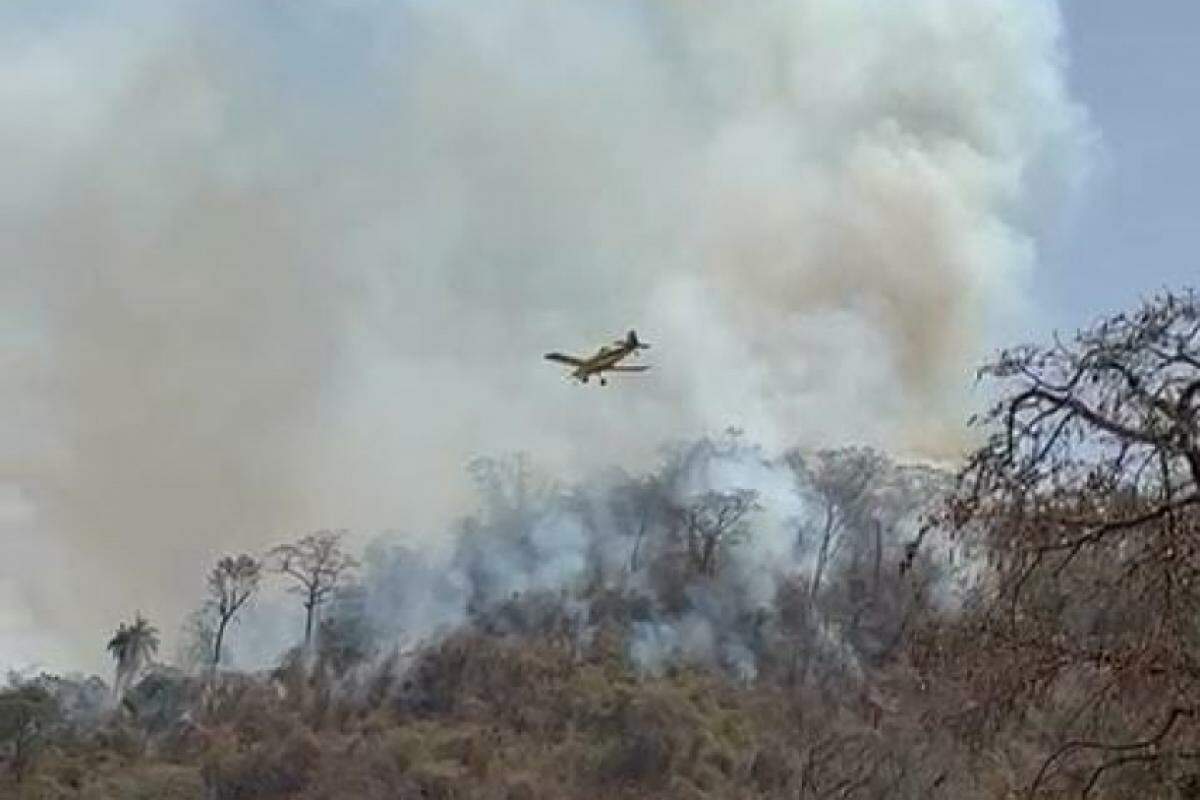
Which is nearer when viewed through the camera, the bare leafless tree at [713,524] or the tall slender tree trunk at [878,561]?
the tall slender tree trunk at [878,561]

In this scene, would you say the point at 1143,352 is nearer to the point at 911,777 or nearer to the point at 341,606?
the point at 911,777

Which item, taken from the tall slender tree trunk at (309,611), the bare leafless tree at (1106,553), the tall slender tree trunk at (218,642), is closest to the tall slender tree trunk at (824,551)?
the tall slender tree trunk at (309,611)

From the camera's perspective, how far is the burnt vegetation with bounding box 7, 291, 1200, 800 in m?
7.25

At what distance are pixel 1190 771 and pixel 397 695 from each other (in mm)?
67041

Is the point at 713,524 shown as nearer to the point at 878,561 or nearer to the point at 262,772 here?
the point at 878,561

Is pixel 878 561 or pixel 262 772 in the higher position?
pixel 878 561

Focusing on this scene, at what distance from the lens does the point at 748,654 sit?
2955 inches

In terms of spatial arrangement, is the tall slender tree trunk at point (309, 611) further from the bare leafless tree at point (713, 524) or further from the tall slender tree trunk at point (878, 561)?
the tall slender tree trunk at point (878, 561)

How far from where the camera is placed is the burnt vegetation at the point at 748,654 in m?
7.25

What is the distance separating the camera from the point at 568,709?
62312mm

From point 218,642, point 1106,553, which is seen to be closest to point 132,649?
point 218,642

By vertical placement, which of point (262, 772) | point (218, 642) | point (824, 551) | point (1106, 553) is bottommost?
point (1106, 553)

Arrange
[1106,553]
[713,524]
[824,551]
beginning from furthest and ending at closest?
[713,524] → [824,551] → [1106,553]

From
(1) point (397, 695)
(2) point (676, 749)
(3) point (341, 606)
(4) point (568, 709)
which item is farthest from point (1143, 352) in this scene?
(3) point (341, 606)
